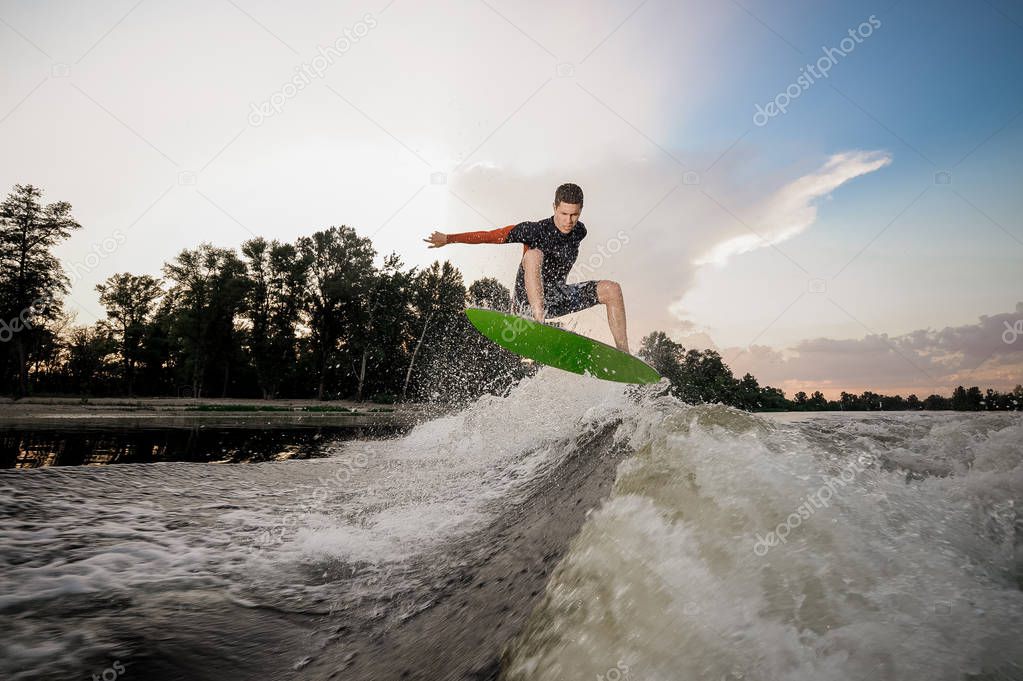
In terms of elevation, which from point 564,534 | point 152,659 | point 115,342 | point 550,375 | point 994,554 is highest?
point 115,342

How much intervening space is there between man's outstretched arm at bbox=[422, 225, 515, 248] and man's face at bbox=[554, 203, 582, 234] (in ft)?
2.22

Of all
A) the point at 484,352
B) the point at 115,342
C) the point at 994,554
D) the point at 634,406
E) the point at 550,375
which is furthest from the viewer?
the point at 115,342

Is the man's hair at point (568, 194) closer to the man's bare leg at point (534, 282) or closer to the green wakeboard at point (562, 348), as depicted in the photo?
the man's bare leg at point (534, 282)

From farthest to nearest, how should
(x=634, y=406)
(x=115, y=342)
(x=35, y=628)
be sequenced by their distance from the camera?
(x=115, y=342) → (x=634, y=406) → (x=35, y=628)

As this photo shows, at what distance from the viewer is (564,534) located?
2.70 m

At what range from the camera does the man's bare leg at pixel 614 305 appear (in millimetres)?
6371

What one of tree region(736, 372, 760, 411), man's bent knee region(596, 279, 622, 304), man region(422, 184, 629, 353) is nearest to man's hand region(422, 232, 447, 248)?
man region(422, 184, 629, 353)

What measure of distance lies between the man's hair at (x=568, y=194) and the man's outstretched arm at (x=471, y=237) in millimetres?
786

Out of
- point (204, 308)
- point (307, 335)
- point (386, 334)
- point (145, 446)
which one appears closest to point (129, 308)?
point (204, 308)

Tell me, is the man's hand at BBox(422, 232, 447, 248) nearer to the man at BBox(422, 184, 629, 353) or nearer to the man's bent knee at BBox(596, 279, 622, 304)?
the man at BBox(422, 184, 629, 353)

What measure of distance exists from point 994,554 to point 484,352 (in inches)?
1900

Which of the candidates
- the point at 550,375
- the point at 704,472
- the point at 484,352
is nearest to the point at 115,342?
the point at 484,352

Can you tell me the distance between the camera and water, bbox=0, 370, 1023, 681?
1673 mm

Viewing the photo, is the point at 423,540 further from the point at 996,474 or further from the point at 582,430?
the point at 996,474
